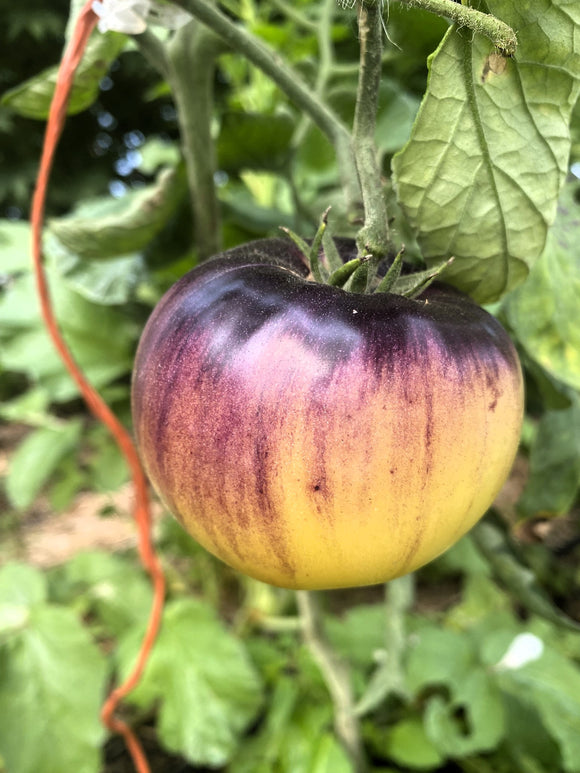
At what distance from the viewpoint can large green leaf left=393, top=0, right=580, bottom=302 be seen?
233 mm

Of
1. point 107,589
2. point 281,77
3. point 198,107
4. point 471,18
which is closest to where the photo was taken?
point 471,18

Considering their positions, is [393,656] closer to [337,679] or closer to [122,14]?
[337,679]

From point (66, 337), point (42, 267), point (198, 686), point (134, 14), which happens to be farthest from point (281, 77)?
point (198, 686)

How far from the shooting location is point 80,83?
0.40 meters

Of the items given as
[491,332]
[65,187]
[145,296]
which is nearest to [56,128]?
[491,332]

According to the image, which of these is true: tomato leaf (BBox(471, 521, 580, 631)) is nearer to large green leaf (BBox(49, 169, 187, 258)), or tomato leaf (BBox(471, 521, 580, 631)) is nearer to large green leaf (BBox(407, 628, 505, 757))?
large green leaf (BBox(407, 628, 505, 757))

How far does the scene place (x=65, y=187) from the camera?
2631mm

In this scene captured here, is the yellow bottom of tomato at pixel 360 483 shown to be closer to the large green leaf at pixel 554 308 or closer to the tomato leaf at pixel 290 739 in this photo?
the large green leaf at pixel 554 308

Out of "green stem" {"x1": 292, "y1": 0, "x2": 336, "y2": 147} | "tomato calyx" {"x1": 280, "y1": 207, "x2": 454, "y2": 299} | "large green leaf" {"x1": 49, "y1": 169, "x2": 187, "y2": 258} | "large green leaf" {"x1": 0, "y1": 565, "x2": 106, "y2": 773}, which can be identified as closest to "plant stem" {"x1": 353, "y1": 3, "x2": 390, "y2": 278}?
"tomato calyx" {"x1": 280, "y1": 207, "x2": 454, "y2": 299}

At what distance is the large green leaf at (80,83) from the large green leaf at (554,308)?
0.29m

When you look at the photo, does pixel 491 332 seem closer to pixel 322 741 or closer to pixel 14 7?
pixel 322 741

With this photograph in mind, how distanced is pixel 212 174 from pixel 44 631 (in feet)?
1.62

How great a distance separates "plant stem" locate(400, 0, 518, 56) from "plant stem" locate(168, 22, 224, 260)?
23cm

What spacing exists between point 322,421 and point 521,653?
60 centimetres
